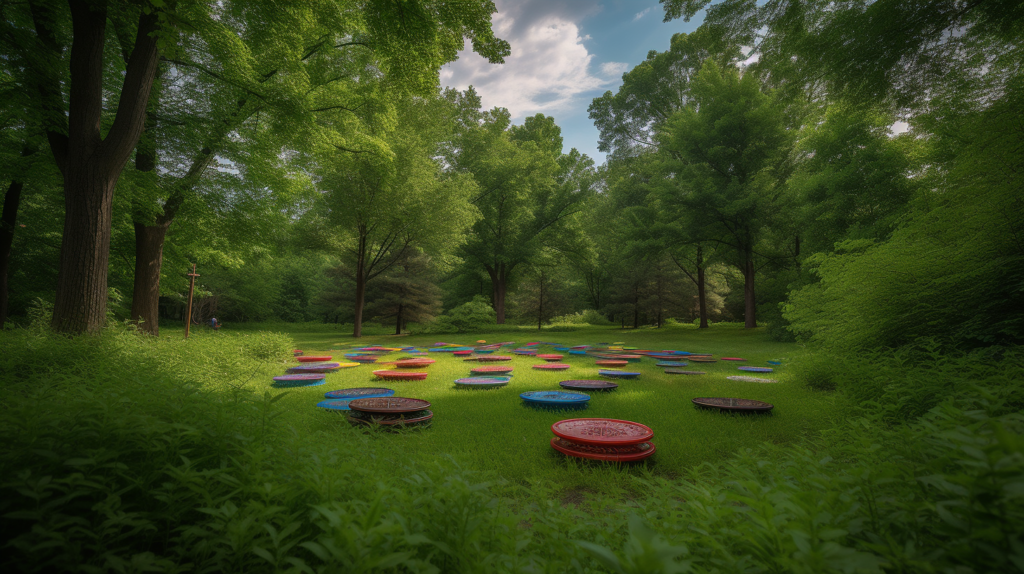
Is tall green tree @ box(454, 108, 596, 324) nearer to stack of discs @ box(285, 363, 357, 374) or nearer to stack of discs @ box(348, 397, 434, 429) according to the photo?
stack of discs @ box(285, 363, 357, 374)

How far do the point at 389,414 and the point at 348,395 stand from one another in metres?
1.88

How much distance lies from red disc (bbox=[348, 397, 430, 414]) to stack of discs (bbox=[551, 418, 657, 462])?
1.88 metres

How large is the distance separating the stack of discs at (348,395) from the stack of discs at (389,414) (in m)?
0.55

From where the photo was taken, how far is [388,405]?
5121 mm

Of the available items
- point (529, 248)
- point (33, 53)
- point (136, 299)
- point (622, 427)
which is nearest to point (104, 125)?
point (33, 53)

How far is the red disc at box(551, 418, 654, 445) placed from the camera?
3.80 metres

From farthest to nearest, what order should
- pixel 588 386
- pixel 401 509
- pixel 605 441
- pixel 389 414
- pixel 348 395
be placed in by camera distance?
1. pixel 588 386
2. pixel 348 395
3. pixel 389 414
4. pixel 605 441
5. pixel 401 509

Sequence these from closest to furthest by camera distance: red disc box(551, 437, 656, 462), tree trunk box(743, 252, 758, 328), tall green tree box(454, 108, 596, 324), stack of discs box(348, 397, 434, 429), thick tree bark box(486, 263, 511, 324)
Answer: red disc box(551, 437, 656, 462)
stack of discs box(348, 397, 434, 429)
tree trunk box(743, 252, 758, 328)
tall green tree box(454, 108, 596, 324)
thick tree bark box(486, 263, 511, 324)

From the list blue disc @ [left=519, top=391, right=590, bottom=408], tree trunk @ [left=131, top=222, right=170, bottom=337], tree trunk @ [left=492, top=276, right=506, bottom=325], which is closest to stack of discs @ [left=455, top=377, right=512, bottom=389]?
blue disc @ [left=519, top=391, right=590, bottom=408]

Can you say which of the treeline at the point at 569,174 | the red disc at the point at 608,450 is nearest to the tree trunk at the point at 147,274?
the treeline at the point at 569,174

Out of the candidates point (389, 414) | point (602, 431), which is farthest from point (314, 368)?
point (602, 431)

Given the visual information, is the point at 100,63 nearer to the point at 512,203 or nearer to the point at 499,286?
the point at 512,203

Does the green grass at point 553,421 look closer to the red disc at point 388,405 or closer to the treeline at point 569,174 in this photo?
the red disc at point 388,405

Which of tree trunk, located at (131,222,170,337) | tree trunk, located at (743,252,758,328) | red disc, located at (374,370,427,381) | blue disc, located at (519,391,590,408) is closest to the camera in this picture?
blue disc, located at (519,391,590,408)
